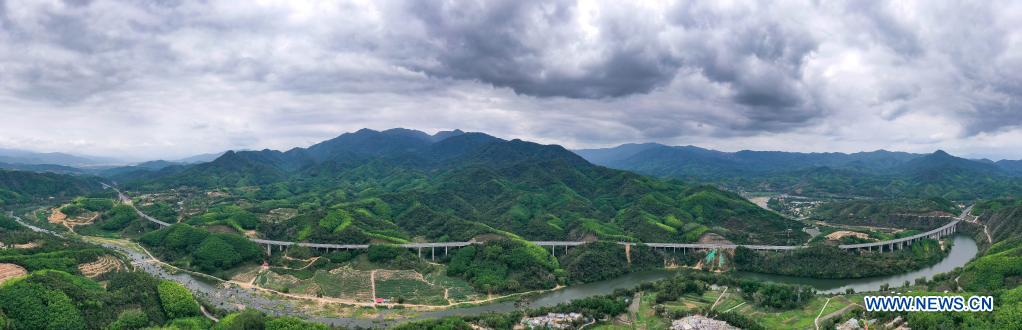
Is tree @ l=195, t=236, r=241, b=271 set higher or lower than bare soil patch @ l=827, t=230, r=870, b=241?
lower

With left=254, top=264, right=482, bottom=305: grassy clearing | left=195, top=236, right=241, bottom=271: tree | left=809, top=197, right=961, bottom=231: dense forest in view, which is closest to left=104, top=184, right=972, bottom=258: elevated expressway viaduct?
left=195, top=236, right=241, bottom=271: tree

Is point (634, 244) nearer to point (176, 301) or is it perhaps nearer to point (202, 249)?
point (176, 301)

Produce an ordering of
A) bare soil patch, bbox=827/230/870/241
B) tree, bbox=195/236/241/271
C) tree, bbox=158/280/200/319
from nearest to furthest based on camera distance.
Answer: tree, bbox=158/280/200/319 < tree, bbox=195/236/241/271 < bare soil patch, bbox=827/230/870/241

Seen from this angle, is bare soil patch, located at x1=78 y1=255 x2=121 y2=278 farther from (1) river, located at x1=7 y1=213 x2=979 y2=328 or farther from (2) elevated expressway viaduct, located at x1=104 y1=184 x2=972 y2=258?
(2) elevated expressway viaduct, located at x1=104 y1=184 x2=972 y2=258

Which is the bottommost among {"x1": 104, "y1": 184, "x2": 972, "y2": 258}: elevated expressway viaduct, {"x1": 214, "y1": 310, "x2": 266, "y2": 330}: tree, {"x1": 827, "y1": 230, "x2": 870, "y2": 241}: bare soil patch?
{"x1": 214, "y1": 310, "x2": 266, "y2": 330}: tree

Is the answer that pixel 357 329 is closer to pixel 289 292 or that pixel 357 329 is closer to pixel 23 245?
pixel 289 292

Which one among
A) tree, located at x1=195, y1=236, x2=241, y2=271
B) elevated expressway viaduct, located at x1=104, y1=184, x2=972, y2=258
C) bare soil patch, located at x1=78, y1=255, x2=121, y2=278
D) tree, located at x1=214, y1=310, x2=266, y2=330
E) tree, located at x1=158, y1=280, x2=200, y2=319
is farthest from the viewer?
elevated expressway viaduct, located at x1=104, y1=184, x2=972, y2=258

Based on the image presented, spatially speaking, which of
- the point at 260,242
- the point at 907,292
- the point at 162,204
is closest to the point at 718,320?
the point at 907,292

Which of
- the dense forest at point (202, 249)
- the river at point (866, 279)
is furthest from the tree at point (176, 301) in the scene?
the river at point (866, 279)

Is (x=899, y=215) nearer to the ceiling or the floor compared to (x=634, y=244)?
nearer to the ceiling

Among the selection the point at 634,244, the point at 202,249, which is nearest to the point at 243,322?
the point at 202,249

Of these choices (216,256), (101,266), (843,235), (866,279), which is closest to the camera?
(101,266)
